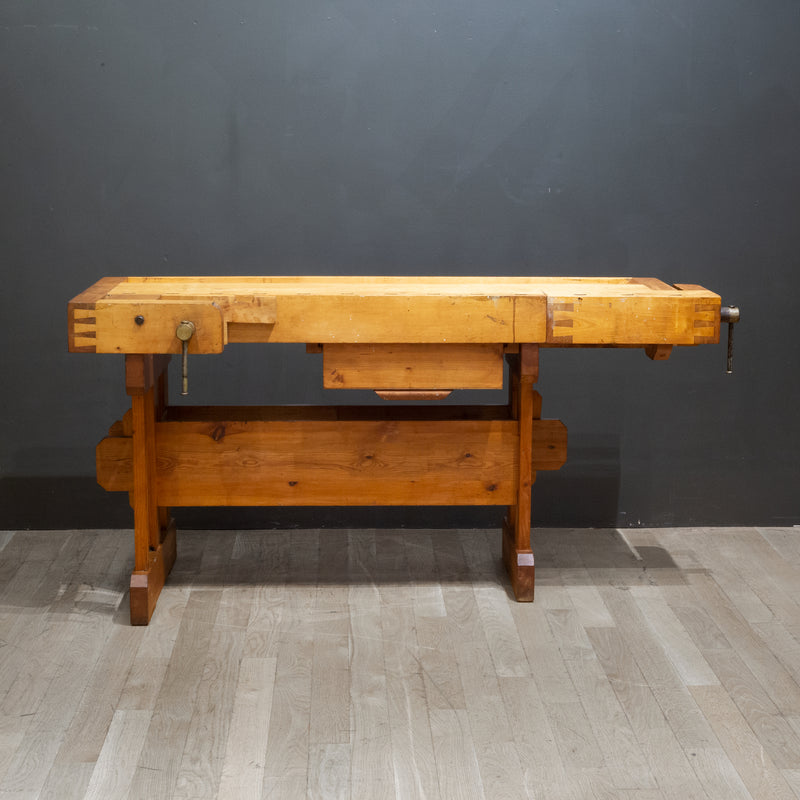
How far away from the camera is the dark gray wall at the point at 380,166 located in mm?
3514

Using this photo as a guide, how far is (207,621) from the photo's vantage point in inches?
122

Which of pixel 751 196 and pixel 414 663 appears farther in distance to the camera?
pixel 751 196

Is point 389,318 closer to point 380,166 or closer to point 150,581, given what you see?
point 380,166

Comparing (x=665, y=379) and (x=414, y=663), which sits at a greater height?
(x=665, y=379)

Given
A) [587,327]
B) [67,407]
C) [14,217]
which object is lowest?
[67,407]

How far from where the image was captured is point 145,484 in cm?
310

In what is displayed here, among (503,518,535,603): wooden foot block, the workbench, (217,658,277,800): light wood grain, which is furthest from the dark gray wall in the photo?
(217,658,277,800): light wood grain

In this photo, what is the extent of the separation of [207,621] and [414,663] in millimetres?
659

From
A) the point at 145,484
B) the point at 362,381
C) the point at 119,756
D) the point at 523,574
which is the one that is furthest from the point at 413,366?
the point at 119,756

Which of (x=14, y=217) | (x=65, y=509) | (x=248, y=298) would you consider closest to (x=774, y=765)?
(x=248, y=298)

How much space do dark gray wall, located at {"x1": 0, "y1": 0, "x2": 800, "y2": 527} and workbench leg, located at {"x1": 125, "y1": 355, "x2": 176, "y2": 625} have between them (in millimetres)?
643

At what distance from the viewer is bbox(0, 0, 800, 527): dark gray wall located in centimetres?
351

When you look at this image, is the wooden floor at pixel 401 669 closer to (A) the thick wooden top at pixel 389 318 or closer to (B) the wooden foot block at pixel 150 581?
(B) the wooden foot block at pixel 150 581

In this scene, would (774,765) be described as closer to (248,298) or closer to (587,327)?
(587,327)
